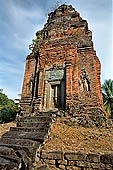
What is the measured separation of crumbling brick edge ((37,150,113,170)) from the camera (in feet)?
11.5

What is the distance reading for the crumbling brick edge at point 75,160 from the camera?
351 cm

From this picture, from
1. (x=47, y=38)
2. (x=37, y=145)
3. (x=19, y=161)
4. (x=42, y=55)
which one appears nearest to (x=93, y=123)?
(x=37, y=145)

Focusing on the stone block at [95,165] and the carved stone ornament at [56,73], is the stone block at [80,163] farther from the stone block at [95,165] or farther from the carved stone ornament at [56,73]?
the carved stone ornament at [56,73]

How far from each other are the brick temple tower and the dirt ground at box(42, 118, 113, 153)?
2.14m

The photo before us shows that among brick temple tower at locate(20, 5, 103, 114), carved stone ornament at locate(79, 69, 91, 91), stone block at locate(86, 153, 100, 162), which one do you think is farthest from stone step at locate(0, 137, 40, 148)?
carved stone ornament at locate(79, 69, 91, 91)

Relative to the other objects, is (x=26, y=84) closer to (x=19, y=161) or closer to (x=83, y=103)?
(x=83, y=103)

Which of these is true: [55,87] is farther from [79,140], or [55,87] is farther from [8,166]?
[8,166]

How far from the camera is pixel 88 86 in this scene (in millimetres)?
8289

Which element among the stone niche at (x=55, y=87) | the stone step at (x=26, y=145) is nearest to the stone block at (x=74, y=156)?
the stone step at (x=26, y=145)

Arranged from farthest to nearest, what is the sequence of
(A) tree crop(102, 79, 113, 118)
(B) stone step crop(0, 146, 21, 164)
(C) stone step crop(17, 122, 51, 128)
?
(A) tree crop(102, 79, 113, 118) < (C) stone step crop(17, 122, 51, 128) < (B) stone step crop(0, 146, 21, 164)

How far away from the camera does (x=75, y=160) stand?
371 cm

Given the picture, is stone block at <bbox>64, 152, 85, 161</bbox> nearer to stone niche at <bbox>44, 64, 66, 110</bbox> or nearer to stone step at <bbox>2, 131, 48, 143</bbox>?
stone step at <bbox>2, 131, 48, 143</bbox>

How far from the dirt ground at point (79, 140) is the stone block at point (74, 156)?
420mm

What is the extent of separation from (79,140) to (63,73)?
15.6 ft
